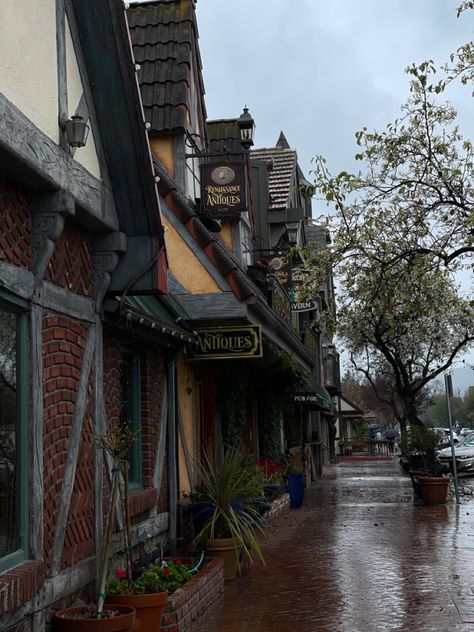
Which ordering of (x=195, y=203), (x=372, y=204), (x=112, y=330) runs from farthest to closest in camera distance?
(x=195, y=203)
(x=372, y=204)
(x=112, y=330)

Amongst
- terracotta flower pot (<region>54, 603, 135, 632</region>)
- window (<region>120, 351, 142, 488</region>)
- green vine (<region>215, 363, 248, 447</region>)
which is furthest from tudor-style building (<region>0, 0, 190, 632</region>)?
green vine (<region>215, 363, 248, 447</region>)

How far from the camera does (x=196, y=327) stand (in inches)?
454

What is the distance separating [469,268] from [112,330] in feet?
20.7

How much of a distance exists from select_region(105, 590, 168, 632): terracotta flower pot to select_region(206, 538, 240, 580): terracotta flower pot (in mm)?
3036

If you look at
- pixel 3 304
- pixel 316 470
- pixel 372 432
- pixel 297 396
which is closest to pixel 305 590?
pixel 3 304

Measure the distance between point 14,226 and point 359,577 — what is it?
6.26 metres

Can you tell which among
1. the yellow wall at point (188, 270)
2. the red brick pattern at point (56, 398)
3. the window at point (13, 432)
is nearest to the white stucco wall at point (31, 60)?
the window at point (13, 432)

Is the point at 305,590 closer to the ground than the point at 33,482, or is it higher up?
closer to the ground

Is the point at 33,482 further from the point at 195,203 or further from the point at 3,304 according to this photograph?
the point at 195,203

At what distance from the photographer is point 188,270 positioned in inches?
446

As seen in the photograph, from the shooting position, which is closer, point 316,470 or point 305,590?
point 305,590

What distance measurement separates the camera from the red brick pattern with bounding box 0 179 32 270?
5535 millimetres

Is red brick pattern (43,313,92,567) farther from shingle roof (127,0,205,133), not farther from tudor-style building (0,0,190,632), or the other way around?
shingle roof (127,0,205,133)

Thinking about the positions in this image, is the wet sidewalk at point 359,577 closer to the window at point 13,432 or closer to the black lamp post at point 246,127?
the window at point 13,432
